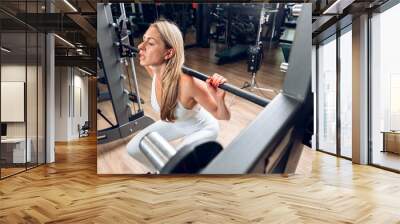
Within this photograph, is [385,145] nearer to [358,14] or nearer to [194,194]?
[358,14]

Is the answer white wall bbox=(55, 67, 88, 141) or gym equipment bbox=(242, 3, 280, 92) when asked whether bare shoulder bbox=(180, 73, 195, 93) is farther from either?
→ white wall bbox=(55, 67, 88, 141)

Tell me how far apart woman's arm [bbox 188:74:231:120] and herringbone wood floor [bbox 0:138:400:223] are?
1057mm

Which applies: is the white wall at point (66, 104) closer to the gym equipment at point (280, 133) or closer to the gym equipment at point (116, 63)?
the gym equipment at point (116, 63)

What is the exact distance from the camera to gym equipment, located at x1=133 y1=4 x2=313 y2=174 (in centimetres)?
591

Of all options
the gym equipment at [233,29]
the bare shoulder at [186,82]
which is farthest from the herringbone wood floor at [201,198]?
the gym equipment at [233,29]

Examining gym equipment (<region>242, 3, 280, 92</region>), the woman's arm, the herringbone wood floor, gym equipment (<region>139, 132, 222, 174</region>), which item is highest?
gym equipment (<region>242, 3, 280, 92</region>)

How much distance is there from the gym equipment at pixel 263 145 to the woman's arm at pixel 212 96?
157 mm

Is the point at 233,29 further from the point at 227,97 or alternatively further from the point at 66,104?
the point at 66,104

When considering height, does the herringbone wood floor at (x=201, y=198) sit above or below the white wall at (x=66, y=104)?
below

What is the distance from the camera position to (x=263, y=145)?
19.1 feet

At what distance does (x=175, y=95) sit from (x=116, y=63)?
1069 millimetres

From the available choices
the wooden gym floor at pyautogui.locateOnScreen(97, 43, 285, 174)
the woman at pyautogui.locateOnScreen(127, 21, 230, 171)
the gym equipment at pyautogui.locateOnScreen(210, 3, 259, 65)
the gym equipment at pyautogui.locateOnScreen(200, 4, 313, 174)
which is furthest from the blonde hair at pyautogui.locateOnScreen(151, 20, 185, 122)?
the gym equipment at pyautogui.locateOnScreen(200, 4, 313, 174)

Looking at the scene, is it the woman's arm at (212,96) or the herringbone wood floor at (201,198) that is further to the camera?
the woman's arm at (212,96)

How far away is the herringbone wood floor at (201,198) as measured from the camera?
3840 millimetres
